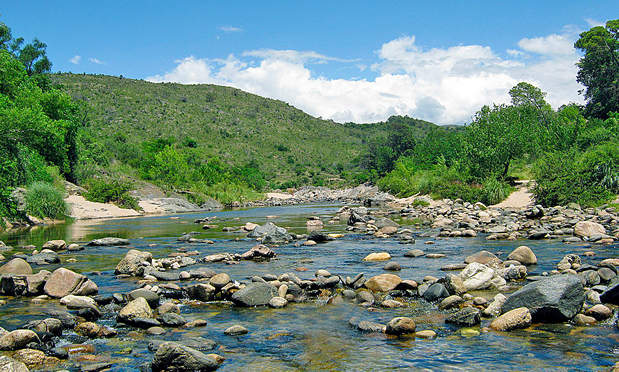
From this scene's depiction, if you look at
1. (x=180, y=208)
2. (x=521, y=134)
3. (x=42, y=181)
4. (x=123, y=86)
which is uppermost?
(x=123, y=86)

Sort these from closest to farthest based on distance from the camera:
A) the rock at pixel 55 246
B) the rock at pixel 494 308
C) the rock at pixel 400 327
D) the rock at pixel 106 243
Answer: the rock at pixel 400 327
the rock at pixel 494 308
the rock at pixel 55 246
the rock at pixel 106 243

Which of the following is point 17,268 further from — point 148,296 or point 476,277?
point 476,277

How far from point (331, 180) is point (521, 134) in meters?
55.1

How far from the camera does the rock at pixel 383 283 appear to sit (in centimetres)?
952

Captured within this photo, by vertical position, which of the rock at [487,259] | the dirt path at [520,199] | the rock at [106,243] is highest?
the dirt path at [520,199]

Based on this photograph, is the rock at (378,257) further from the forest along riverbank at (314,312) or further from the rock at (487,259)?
the rock at (487,259)

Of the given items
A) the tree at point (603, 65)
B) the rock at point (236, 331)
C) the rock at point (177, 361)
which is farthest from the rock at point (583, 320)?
the tree at point (603, 65)

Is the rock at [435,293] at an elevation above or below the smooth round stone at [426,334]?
above

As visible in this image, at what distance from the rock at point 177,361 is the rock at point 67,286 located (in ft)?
15.1

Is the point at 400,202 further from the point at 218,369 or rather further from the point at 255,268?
the point at 218,369

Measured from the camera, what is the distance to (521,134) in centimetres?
3653

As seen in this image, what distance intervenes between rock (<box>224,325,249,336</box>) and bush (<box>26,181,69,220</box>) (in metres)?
26.7

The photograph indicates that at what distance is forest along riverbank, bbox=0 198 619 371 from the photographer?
5848mm

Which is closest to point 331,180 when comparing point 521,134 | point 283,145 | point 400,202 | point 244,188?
point 283,145
